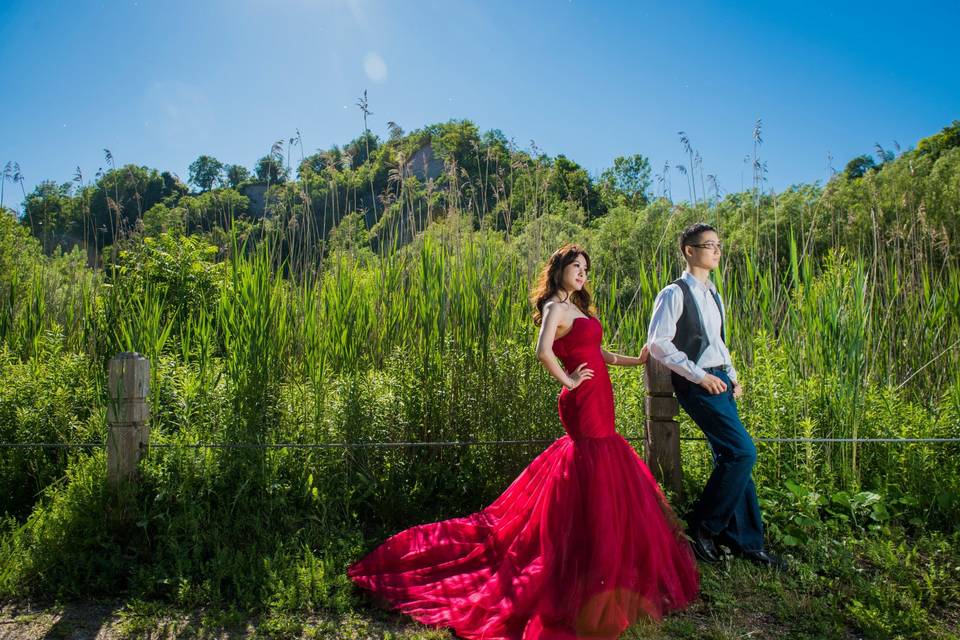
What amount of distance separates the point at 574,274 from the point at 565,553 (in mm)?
1195

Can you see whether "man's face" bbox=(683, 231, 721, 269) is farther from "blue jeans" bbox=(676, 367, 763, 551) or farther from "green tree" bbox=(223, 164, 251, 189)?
"green tree" bbox=(223, 164, 251, 189)

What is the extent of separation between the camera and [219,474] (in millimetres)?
3662

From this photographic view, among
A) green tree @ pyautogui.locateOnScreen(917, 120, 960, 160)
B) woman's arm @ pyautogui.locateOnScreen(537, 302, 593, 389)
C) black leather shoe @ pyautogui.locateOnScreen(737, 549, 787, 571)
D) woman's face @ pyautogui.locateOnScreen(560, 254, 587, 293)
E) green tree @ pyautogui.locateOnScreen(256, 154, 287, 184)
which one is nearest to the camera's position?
woman's arm @ pyautogui.locateOnScreen(537, 302, 593, 389)

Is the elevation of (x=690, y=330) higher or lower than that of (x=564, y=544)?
higher

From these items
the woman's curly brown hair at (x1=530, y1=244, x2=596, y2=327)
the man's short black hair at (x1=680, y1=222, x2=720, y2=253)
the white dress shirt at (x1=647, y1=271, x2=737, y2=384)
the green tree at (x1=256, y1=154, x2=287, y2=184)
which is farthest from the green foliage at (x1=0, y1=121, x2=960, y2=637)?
the man's short black hair at (x1=680, y1=222, x2=720, y2=253)

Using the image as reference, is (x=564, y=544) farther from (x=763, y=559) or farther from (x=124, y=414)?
(x=124, y=414)

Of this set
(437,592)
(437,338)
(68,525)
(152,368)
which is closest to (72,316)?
(152,368)

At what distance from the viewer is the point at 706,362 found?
3.03 m

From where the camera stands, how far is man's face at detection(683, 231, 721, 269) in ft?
10.0

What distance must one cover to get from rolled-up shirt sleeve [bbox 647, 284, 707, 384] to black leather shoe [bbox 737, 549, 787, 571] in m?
0.99

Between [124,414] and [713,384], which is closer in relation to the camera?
[713,384]

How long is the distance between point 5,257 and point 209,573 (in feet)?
17.9

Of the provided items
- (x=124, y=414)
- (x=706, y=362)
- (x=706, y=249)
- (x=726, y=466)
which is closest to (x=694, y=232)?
(x=706, y=249)

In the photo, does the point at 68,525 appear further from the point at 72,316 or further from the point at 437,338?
the point at 72,316
